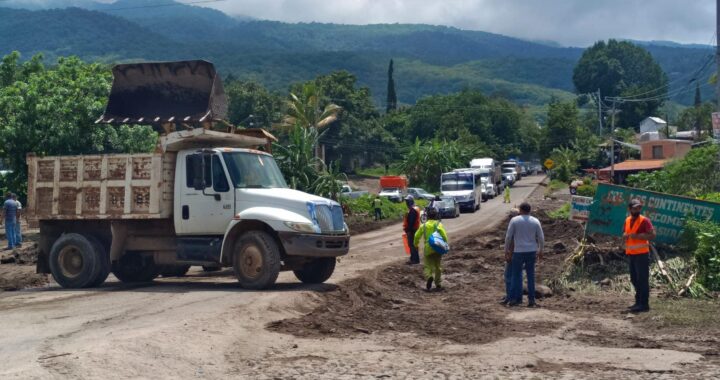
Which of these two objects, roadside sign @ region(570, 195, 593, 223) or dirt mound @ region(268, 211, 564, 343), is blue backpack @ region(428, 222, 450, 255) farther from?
roadside sign @ region(570, 195, 593, 223)

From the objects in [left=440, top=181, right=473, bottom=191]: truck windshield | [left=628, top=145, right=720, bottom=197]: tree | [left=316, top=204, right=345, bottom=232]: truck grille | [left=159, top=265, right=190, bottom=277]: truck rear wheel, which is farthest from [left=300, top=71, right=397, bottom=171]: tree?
[left=316, top=204, right=345, bottom=232]: truck grille

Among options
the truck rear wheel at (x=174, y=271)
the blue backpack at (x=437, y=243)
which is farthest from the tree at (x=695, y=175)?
the truck rear wheel at (x=174, y=271)

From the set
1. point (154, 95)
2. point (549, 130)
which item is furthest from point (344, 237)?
point (549, 130)

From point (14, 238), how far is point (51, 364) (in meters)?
19.7

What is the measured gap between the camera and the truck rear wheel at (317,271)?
1722cm

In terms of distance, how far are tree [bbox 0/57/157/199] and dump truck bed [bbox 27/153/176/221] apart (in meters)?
13.8

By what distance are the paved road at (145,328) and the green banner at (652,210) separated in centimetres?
536

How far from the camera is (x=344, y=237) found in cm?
1669

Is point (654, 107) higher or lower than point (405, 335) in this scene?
higher

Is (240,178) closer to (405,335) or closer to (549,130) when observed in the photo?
(405,335)

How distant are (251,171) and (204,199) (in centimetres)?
101

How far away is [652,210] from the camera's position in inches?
677

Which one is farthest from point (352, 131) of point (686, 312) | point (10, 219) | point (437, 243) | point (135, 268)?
point (686, 312)

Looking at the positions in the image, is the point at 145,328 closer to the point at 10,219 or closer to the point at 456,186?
the point at 10,219
